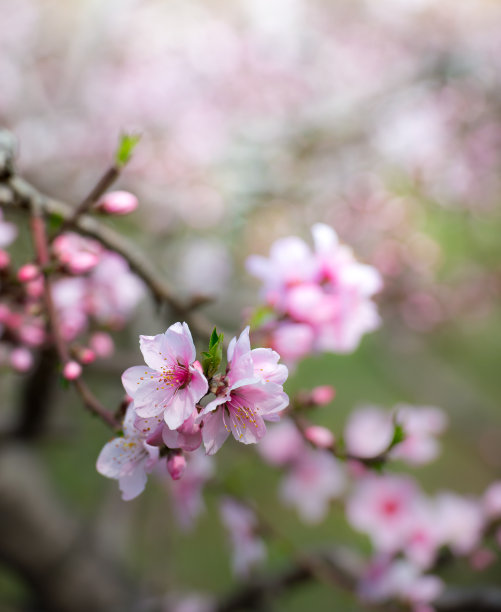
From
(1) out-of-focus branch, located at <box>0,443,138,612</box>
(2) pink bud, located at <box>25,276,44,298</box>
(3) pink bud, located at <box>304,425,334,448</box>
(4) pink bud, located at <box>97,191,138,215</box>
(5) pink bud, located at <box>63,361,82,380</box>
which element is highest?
(4) pink bud, located at <box>97,191,138,215</box>

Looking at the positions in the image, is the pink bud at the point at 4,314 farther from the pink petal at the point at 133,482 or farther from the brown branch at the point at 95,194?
the pink petal at the point at 133,482

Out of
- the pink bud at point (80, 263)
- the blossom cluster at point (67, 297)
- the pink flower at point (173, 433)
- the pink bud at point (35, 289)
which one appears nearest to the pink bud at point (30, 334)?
the blossom cluster at point (67, 297)

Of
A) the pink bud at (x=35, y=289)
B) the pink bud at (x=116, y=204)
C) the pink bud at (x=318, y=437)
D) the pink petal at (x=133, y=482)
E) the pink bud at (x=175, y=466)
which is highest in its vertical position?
the pink bud at (x=116, y=204)

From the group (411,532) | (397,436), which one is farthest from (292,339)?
(411,532)

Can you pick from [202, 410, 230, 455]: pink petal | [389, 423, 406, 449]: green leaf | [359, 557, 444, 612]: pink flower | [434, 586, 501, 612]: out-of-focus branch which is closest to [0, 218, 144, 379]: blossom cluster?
[202, 410, 230, 455]: pink petal

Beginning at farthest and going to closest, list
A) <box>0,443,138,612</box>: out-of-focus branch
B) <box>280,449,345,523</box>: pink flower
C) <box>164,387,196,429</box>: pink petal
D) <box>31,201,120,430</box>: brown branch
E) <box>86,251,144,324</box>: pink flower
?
1. <box>0,443,138,612</box>: out-of-focus branch
2. <box>280,449,345,523</box>: pink flower
3. <box>86,251,144,324</box>: pink flower
4. <box>31,201,120,430</box>: brown branch
5. <box>164,387,196,429</box>: pink petal

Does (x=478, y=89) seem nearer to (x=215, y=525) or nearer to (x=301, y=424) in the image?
(x=301, y=424)

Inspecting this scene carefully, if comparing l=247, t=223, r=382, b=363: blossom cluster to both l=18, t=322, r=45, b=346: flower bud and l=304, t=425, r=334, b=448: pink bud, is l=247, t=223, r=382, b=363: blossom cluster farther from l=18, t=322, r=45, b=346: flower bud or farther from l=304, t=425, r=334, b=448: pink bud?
l=18, t=322, r=45, b=346: flower bud
